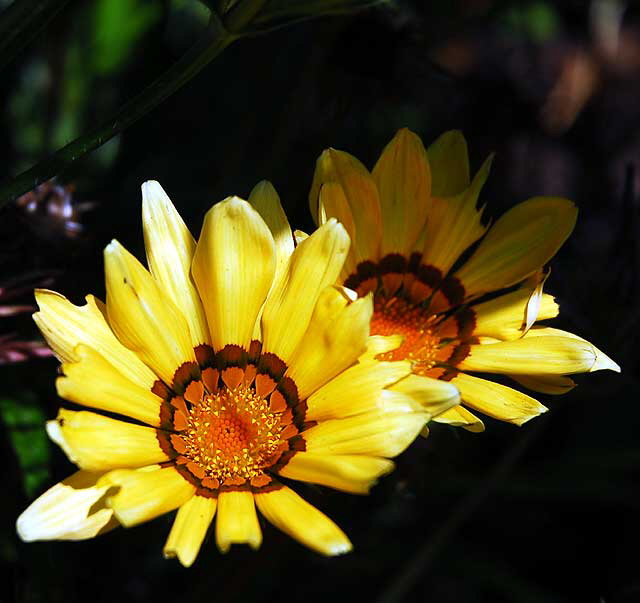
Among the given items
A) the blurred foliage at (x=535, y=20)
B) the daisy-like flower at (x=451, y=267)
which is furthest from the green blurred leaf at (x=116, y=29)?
the daisy-like flower at (x=451, y=267)

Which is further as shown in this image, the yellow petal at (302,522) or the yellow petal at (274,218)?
the yellow petal at (274,218)

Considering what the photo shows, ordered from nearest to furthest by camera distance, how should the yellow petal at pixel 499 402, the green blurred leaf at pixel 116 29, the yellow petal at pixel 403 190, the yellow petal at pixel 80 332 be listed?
the yellow petal at pixel 80 332, the yellow petal at pixel 499 402, the yellow petal at pixel 403 190, the green blurred leaf at pixel 116 29

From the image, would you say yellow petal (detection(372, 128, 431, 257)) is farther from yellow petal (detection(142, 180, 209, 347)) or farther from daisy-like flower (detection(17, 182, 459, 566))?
yellow petal (detection(142, 180, 209, 347))

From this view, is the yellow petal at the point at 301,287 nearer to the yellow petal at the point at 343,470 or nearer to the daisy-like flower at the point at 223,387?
the daisy-like flower at the point at 223,387

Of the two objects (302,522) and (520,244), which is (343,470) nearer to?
(302,522)

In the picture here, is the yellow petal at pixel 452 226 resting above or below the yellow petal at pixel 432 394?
above

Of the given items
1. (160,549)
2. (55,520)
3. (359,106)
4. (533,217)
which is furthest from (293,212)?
(55,520)
